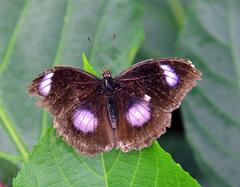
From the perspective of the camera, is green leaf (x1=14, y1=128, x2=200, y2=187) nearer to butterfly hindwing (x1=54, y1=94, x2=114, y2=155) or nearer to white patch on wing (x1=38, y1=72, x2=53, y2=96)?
butterfly hindwing (x1=54, y1=94, x2=114, y2=155)

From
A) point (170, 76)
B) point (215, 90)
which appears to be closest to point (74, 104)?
point (170, 76)

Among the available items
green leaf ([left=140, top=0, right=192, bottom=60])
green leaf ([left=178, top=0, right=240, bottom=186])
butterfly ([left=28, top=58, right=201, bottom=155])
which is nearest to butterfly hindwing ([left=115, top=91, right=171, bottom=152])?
butterfly ([left=28, top=58, right=201, bottom=155])

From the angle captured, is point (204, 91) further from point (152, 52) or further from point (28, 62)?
point (28, 62)

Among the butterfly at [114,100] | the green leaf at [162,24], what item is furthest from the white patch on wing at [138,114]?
the green leaf at [162,24]

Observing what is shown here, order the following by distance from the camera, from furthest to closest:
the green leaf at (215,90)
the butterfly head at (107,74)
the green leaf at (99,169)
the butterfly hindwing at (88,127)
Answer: the green leaf at (215,90)
the butterfly head at (107,74)
the butterfly hindwing at (88,127)
the green leaf at (99,169)

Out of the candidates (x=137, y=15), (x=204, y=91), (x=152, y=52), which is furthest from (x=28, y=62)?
(x=152, y=52)

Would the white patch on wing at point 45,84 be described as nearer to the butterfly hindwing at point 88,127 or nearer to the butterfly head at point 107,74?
the butterfly hindwing at point 88,127
